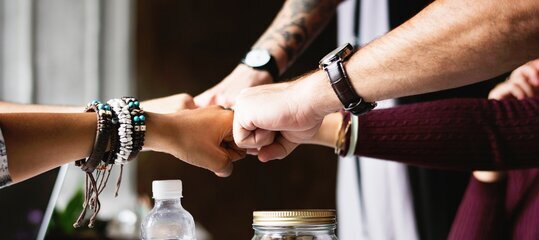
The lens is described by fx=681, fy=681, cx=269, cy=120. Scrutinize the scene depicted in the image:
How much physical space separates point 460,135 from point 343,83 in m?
0.46

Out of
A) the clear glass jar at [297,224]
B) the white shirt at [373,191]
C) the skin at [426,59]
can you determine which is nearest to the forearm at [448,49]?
the skin at [426,59]

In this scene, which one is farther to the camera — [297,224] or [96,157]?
[96,157]

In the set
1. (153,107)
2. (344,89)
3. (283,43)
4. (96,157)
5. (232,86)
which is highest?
(283,43)

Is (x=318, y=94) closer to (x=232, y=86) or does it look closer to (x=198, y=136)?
(x=198, y=136)

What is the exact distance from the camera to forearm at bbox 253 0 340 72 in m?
1.61

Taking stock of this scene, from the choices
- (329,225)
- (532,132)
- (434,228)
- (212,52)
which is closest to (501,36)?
(329,225)

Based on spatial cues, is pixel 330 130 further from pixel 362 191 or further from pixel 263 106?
pixel 362 191

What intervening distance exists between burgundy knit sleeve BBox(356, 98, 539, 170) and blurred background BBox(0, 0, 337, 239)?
1.22 m

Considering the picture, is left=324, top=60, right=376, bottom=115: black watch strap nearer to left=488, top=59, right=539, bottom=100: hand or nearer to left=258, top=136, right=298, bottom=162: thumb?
left=258, top=136, right=298, bottom=162: thumb

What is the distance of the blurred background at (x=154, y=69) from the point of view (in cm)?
253

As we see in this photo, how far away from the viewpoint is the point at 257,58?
153 cm

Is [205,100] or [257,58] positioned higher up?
[257,58]

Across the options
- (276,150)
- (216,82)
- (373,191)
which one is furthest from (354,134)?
(216,82)

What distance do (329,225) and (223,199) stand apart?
7.39 feet
